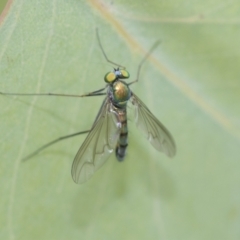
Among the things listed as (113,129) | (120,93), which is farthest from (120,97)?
(113,129)

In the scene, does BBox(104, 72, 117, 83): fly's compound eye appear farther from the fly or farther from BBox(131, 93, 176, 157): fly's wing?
BBox(131, 93, 176, 157): fly's wing

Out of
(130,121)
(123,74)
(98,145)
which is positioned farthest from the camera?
(130,121)

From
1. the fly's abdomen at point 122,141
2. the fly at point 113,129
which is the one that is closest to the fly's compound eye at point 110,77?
the fly at point 113,129

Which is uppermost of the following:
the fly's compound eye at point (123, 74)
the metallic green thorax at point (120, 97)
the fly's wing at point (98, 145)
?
the fly's compound eye at point (123, 74)

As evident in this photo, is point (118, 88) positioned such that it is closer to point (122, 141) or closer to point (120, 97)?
point (120, 97)

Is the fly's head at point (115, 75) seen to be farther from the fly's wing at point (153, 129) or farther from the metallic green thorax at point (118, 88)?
the fly's wing at point (153, 129)

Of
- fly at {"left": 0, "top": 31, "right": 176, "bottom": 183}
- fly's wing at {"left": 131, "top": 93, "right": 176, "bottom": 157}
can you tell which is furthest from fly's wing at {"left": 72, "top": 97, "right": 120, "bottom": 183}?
fly's wing at {"left": 131, "top": 93, "right": 176, "bottom": 157}
